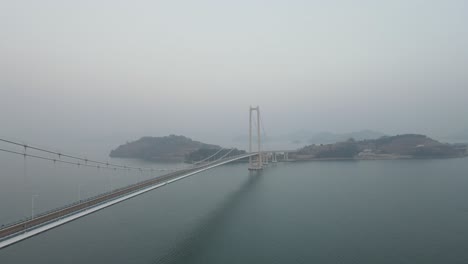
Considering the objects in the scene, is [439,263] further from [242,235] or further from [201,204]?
[201,204]

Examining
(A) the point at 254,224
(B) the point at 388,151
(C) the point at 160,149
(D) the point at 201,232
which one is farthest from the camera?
(C) the point at 160,149

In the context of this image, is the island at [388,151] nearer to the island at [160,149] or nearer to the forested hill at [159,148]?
the island at [160,149]

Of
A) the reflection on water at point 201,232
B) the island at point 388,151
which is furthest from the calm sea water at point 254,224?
the island at point 388,151

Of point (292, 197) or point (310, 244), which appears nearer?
point (310, 244)

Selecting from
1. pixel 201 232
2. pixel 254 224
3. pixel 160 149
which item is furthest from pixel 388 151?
pixel 201 232

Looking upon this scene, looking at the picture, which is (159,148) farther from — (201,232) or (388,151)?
(201,232)

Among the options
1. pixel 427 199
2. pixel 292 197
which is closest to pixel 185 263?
pixel 292 197
